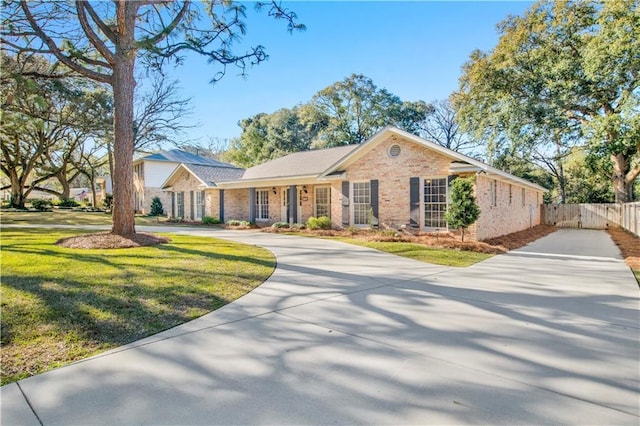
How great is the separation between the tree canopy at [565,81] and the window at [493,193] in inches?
253

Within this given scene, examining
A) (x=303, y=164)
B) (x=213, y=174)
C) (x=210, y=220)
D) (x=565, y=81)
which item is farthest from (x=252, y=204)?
(x=565, y=81)

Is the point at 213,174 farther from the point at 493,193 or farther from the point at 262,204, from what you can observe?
the point at 493,193

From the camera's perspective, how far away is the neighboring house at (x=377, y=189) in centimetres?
1305

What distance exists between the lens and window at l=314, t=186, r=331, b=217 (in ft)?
56.5

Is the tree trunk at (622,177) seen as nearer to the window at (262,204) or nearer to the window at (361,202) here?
the window at (361,202)

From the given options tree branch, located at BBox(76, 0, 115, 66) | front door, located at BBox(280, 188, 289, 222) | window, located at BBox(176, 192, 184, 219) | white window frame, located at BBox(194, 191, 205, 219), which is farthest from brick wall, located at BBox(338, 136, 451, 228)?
window, located at BBox(176, 192, 184, 219)

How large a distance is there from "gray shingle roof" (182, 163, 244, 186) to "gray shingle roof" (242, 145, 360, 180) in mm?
1558

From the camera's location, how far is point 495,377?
9.93 ft

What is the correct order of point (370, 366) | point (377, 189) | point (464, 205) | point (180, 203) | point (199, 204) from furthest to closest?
point (180, 203) < point (199, 204) < point (377, 189) < point (464, 205) < point (370, 366)

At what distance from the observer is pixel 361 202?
49.9 ft

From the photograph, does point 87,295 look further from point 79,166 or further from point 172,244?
point 79,166

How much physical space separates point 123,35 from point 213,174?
12.6 meters

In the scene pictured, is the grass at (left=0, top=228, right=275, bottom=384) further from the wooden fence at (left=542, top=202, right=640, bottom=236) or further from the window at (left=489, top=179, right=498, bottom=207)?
the wooden fence at (left=542, top=202, right=640, bottom=236)

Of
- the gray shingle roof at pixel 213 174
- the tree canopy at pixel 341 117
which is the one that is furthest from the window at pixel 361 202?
the tree canopy at pixel 341 117
